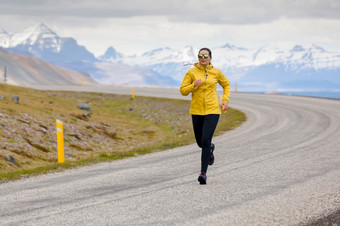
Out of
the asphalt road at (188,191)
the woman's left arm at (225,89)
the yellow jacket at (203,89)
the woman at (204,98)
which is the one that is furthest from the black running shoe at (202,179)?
the woman's left arm at (225,89)

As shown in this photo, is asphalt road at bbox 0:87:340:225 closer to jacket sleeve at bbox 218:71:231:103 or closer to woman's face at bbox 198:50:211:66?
jacket sleeve at bbox 218:71:231:103

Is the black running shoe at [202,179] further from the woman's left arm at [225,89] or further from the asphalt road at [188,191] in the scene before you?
the woman's left arm at [225,89]

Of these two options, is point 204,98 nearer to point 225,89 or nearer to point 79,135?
point 225,89

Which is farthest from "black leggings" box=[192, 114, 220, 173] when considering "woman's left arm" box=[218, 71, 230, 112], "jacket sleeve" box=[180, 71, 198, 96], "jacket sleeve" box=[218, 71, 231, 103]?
"jacket sleeve" box=[180, 71, 198, 96]

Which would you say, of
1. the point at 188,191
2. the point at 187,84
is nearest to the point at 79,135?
the point at 187,84

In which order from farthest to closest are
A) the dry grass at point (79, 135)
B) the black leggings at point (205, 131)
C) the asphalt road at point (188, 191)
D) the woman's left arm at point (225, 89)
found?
1. the dry grass at point (79, 135)
2. the woman's left arm at point (225, 89)
3. the black leggings at point (205, 131)
4. the asphalt road at point (188, 191)

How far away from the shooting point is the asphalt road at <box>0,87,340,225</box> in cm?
648

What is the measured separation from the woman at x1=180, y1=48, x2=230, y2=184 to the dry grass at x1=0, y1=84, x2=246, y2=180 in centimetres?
434

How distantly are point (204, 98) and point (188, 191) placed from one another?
171 centimetres

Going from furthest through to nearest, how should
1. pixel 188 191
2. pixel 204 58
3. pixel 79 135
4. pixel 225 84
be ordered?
pixel 79 135 → pixel 225 84 → pixel 204 58 → pixel 188 191

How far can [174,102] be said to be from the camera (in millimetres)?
40531

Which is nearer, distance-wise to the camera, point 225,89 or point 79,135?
point 225,89

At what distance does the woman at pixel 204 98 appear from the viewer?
8.68 metres

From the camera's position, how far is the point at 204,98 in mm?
8750
